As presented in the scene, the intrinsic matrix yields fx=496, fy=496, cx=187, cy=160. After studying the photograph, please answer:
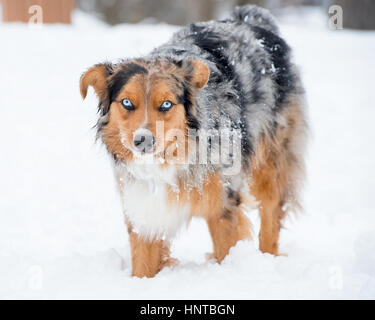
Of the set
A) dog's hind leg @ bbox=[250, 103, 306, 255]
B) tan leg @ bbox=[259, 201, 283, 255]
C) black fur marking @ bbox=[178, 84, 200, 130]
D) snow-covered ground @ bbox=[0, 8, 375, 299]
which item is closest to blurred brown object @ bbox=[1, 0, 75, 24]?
snow-covered ground @ bbox=[0, 8, 375, 299]

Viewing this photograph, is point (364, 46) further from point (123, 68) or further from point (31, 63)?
point (123, 68)

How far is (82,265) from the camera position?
13.7 ft

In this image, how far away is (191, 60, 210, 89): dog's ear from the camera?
377cm

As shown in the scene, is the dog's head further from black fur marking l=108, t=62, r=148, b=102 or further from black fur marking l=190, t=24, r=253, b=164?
black fur marking l=190, t=24, r=253, b=164

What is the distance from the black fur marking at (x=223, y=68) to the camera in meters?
4.30

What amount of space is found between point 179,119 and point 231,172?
72 cm

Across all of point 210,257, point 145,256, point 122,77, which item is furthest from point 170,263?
point 122,77

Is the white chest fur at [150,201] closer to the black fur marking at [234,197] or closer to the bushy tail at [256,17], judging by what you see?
the black fur marking at [234,197]

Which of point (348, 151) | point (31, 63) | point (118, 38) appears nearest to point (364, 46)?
point (348, 151)

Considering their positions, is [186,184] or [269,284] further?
[186,184]

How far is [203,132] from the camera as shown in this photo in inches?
153

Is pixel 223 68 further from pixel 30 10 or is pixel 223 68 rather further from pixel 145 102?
pixel 30 10

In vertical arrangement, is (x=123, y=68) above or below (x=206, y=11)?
below
